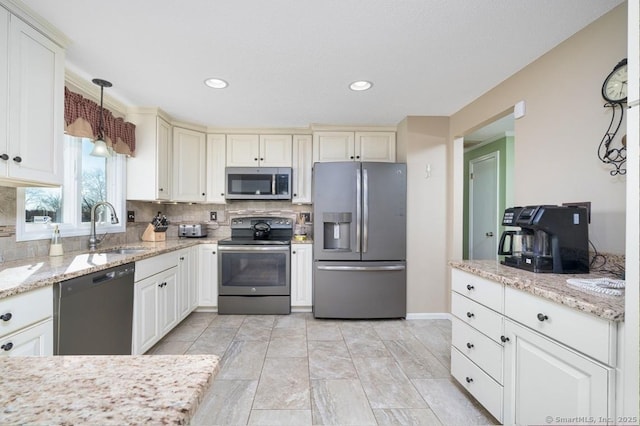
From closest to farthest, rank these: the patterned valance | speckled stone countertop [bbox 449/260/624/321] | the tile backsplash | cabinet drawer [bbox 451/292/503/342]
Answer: speckled stone countertop [bbox 449/260/624/321], cabinet drawer [bbox 451/292/503/342], the tile backsplash, the patterned valance

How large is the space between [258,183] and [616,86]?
302cm

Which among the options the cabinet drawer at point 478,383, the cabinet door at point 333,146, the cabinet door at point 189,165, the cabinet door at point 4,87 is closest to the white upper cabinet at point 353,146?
the cabinet door at point 333,146

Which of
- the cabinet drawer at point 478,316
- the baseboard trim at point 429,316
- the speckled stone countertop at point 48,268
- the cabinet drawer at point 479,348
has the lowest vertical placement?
the baseboard trim at point 429,316

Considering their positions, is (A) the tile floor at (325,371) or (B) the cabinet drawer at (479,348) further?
(A) the tile floor at (325,371)

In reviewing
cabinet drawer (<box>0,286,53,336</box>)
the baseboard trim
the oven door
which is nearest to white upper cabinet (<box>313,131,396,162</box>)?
the oven door

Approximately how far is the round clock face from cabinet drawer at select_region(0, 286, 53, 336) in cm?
291

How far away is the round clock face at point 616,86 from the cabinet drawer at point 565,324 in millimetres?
1098

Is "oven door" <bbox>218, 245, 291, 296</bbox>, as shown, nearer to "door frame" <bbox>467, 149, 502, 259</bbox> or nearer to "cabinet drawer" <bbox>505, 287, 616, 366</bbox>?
"cabinet drawer" <bbox>505, 287, 616, 366</bbox>

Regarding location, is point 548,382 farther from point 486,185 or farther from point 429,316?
point 486,185

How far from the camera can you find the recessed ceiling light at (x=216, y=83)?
2.28m

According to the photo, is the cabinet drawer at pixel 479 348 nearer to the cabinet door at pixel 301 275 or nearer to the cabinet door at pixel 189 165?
the cabinet door at pixel 301 275

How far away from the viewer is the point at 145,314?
219 centimetres

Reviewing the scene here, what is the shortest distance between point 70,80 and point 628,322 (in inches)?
134

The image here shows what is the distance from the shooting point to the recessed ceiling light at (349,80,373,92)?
2.30 m
